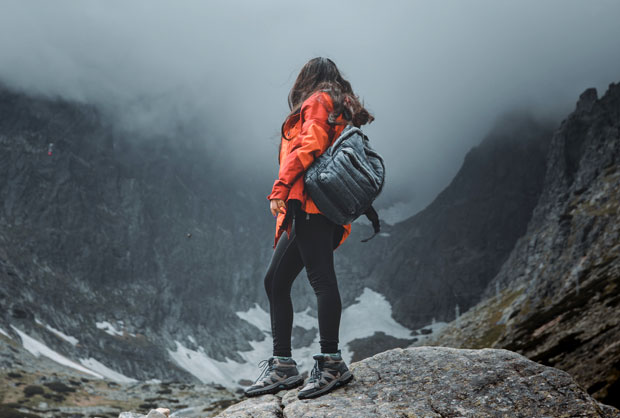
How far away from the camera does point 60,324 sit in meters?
133

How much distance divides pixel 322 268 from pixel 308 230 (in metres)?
0.55

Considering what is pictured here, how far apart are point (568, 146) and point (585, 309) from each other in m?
146

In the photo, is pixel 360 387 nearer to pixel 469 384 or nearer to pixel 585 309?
pixel 469 384

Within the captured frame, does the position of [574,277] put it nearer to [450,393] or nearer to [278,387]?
[450,393]

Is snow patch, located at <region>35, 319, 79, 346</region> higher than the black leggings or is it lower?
higher

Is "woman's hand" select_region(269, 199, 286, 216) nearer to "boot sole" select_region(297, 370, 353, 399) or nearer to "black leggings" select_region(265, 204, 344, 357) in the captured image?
"black leggings" select_region(265, 204, 344, 357)

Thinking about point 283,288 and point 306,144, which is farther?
point 283,288

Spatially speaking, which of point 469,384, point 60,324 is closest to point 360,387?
point 469,384

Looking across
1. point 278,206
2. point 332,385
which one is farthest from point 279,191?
point 332,385

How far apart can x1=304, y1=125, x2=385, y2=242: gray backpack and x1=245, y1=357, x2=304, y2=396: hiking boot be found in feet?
7.38

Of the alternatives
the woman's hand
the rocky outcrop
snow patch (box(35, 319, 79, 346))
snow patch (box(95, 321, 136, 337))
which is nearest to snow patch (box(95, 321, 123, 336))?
snow patch (box(95, 321, 136, 337))

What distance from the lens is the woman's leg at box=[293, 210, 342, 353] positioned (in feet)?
19.0

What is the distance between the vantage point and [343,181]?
18.6ft

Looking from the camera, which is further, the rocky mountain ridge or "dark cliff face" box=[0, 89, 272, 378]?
"dark cliff face" box=[0, 89, 272, 378]
